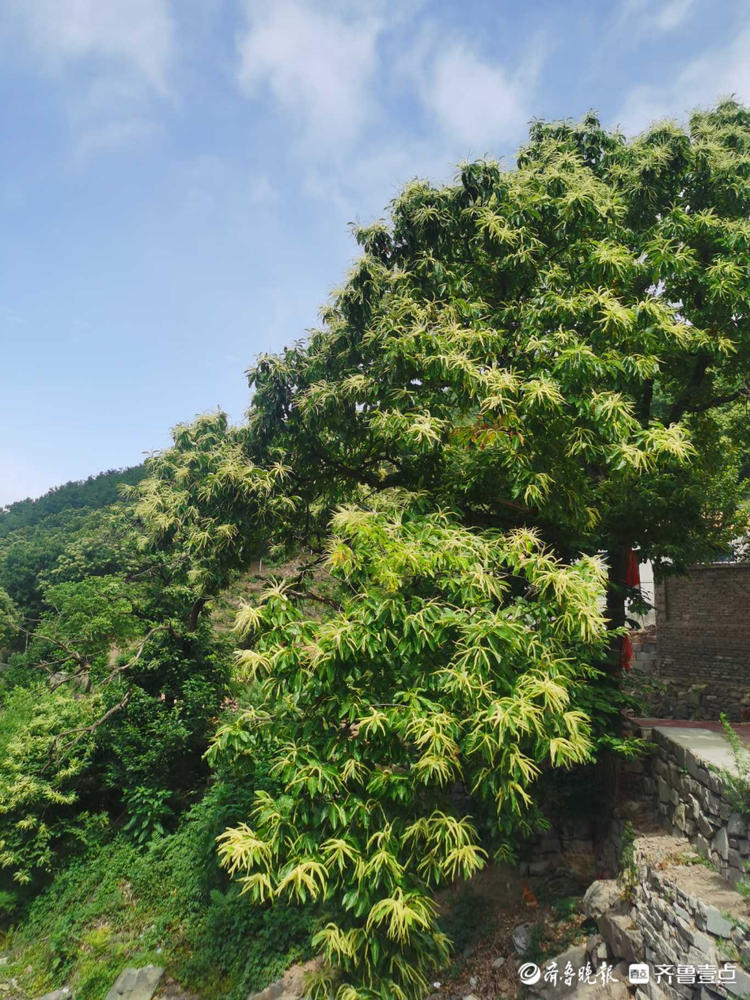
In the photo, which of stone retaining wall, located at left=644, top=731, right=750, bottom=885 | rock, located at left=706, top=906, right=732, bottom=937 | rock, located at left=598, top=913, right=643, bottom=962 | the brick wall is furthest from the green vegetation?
the brick wall

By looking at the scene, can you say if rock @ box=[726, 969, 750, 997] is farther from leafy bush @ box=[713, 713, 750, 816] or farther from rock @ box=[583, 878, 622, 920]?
rock @ box=[583, 878, 622, 920]

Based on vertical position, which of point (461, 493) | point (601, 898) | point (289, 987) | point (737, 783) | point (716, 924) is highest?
point (461, 493)

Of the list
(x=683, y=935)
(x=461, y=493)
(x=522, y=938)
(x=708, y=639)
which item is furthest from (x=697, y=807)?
(x=708, y=639)

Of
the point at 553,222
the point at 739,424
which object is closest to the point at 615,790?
A: the point at 739,424

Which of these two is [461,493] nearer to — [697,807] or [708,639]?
[697,807]

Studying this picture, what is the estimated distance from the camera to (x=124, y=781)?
766 centimetres

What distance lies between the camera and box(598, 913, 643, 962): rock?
4.29 meters

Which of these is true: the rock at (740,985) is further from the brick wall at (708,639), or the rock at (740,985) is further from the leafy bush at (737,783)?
the brick wall at (708,639)

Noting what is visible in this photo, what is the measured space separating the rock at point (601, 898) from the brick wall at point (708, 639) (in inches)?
234

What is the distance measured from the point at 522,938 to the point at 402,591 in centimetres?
359

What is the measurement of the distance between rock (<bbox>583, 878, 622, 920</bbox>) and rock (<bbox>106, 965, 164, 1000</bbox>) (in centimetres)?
408

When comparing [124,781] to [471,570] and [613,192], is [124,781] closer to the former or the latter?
[471,570]

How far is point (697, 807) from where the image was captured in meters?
4.71

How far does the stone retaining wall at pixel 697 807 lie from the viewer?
4148 mm
